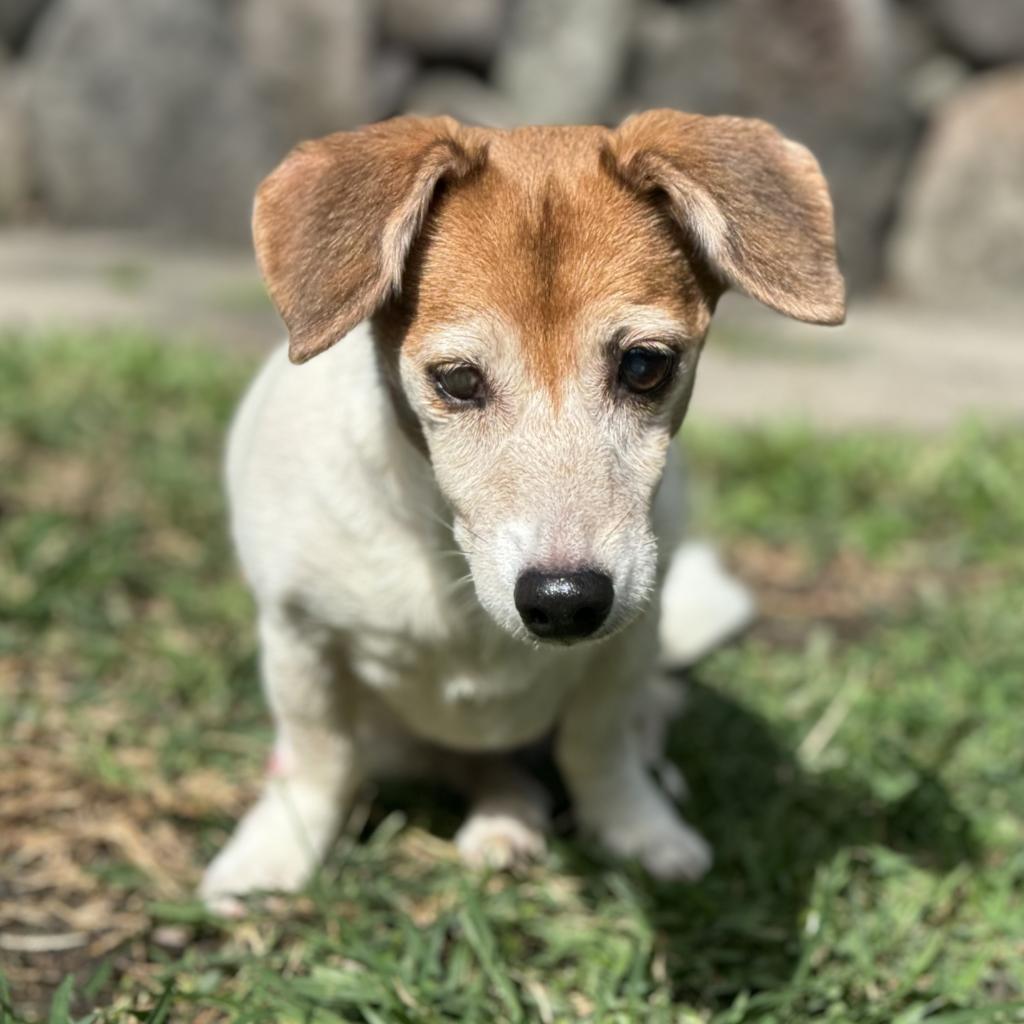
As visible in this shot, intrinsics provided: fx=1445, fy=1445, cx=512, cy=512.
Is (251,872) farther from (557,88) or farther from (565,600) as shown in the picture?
(557,88)

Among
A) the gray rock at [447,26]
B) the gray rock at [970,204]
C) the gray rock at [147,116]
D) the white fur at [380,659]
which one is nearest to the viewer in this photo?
the white fur at [380,659]

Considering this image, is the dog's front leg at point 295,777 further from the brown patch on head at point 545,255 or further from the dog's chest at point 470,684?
the brown patch on head at point 545,255

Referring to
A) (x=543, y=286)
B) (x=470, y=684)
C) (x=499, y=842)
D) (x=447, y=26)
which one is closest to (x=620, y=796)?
(x=499, y=842)

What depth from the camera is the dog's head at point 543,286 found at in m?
2.39

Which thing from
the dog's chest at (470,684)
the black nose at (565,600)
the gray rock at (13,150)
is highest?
the black nose at (565,600)

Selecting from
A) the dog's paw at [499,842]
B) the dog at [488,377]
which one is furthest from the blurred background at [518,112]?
the dog at [488,377]

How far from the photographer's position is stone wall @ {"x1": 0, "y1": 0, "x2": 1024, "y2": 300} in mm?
7730

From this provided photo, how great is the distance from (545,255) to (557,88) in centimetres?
587

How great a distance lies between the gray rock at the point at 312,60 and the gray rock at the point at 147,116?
0.51 feet

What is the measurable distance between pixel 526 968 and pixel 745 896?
569 mm

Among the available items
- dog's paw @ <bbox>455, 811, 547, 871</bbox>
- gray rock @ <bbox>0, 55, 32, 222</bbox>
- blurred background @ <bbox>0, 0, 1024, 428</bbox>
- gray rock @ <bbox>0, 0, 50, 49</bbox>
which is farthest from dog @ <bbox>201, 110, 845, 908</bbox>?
gray rock @ <bbox>0, 0, 50, 49</bbox>

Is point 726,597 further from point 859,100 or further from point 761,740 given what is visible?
point 859,100

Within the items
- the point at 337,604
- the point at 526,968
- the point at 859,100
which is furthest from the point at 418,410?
the point at 859,100

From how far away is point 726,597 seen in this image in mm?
3941
